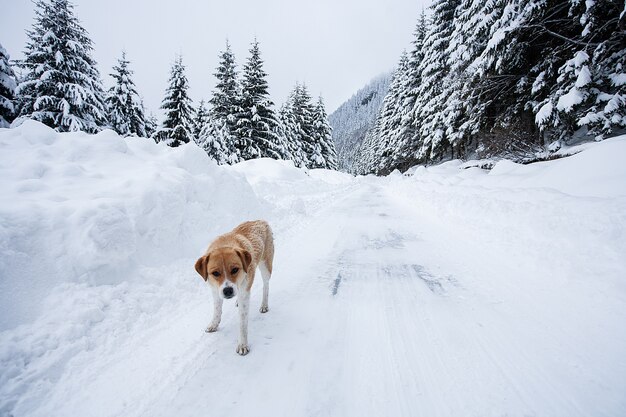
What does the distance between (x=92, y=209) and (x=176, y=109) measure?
25.1 m

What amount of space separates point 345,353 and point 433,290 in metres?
1.91

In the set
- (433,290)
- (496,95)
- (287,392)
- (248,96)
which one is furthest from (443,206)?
(248,96)

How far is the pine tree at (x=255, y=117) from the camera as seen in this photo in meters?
25.8

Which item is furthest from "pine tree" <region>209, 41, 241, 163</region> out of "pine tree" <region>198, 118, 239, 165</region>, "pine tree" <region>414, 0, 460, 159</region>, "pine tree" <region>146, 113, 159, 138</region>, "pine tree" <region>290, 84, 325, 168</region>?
"pine tree" <region>414, 0, 460, 159</region>

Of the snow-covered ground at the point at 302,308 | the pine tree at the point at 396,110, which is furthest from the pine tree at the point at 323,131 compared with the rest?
the snow-covered ground at the point at 302,308

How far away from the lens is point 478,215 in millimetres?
6828

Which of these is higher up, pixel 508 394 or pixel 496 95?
pixel 496 95

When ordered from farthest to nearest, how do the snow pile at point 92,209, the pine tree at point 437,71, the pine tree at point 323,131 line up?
1. the pine tree at point 323,131
2. the pine tree at point 437,71
3. the snow pile at point 92,209

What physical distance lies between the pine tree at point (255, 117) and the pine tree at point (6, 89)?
48.0 ft

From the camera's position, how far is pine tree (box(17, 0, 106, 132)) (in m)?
17.5

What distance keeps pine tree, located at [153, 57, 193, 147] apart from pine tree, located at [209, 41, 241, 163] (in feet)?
7.92

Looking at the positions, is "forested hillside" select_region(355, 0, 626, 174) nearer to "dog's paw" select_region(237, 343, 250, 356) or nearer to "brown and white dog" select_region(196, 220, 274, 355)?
"brown and white dog" select_region(196, 220, 274, 355)

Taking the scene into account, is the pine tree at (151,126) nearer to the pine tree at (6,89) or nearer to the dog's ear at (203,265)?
the pine tree at (6,89)

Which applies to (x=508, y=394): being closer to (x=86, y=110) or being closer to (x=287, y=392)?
(x=287, y=392)
